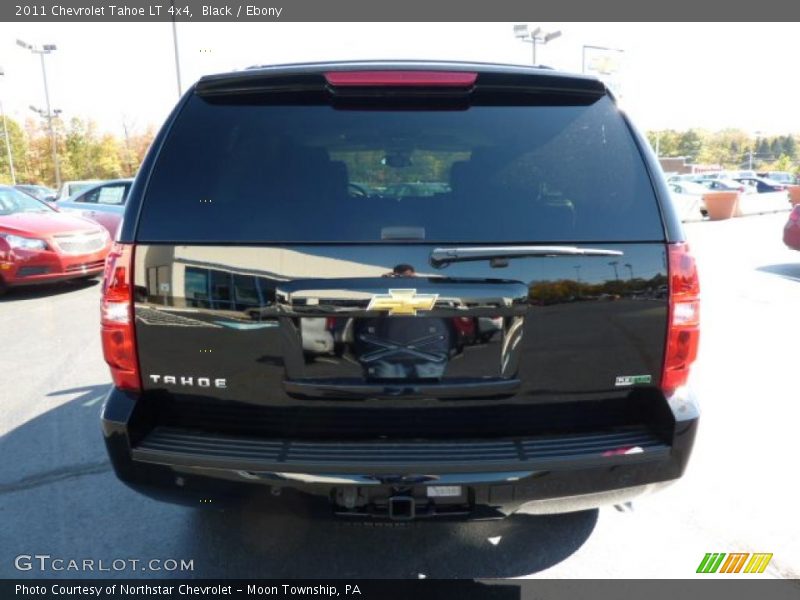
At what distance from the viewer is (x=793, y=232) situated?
9.80 m

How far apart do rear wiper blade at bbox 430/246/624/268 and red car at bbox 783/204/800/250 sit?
9.80 m

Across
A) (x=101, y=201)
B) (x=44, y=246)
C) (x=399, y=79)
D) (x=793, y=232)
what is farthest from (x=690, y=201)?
(x=399, y=79)

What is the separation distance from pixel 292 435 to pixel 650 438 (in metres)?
1.27

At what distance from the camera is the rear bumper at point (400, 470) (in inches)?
75.8

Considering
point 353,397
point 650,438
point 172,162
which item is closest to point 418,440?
point 353,397

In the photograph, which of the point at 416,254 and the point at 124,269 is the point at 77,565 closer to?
the point at 124,269

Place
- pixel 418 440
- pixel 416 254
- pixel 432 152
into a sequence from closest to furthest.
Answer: pixel 416 254 < pixel 418 440 < pixel 432 152

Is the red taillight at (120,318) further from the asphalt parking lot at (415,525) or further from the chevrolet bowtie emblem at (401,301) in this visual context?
the chevrolet bowtie emblem at (401,301)

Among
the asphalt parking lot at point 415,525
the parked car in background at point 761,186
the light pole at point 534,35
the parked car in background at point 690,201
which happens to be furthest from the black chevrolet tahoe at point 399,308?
the parked car in background at point 761,186

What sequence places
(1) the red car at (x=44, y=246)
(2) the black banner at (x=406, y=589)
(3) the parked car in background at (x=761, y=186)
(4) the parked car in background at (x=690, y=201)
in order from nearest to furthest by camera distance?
(2) the black banner at (x=406, y=589)
(1) the red car at (x=44, y=246)
(4) the parked car in background at (x=690, y=201)
(3) the parked car in background at (x=761, y=186)

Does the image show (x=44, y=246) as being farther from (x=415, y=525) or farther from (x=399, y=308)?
(x=399, y=308)

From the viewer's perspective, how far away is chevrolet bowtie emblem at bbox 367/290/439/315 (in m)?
1.90

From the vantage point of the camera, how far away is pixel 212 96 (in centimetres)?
219

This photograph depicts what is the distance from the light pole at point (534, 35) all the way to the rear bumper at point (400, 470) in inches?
1224
